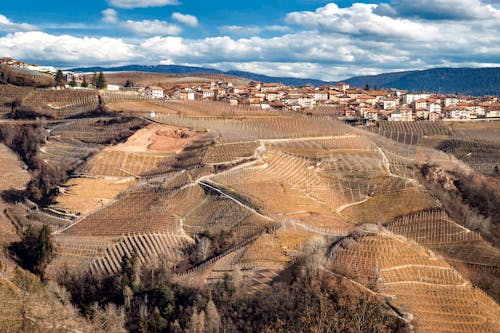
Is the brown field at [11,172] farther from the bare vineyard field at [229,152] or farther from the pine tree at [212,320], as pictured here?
the pine tree at [212,320]

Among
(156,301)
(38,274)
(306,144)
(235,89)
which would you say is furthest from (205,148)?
(235,89)

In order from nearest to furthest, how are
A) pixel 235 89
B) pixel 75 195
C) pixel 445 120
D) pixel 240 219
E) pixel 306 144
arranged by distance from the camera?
1. pixel 240 219
2. pixel 75 195
3. pixel 306 144
4. pixel 445 120
5. pixel 235 89

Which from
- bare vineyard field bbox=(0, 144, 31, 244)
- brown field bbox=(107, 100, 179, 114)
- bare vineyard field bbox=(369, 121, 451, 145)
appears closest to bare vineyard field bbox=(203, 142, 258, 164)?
bare vineyard field bbox=(0, 144, 31, 244)

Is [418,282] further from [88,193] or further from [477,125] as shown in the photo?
[477,125]

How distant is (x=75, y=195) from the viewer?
162 feet

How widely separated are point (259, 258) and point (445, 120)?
71.4 meters

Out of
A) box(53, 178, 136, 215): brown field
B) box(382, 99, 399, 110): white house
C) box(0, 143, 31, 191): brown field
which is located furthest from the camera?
box(382, 99, 399, 110): white house

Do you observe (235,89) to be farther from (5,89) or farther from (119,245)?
(119,245)

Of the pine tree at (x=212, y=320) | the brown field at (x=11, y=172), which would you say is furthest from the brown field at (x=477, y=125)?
the pine tree at (x=212, y=320)

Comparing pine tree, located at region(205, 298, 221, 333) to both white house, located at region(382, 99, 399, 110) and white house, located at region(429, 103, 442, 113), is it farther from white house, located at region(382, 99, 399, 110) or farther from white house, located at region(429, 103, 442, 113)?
white house, located at region(429, 103, 442, 113)

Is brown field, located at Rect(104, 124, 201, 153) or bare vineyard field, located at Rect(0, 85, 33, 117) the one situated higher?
bare vineyard field, located at Rect(0, 85, 33, 117)

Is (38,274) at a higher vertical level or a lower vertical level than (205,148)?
lower

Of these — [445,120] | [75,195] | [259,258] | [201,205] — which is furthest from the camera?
[445,120]

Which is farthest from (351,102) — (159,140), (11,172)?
(11,172)
